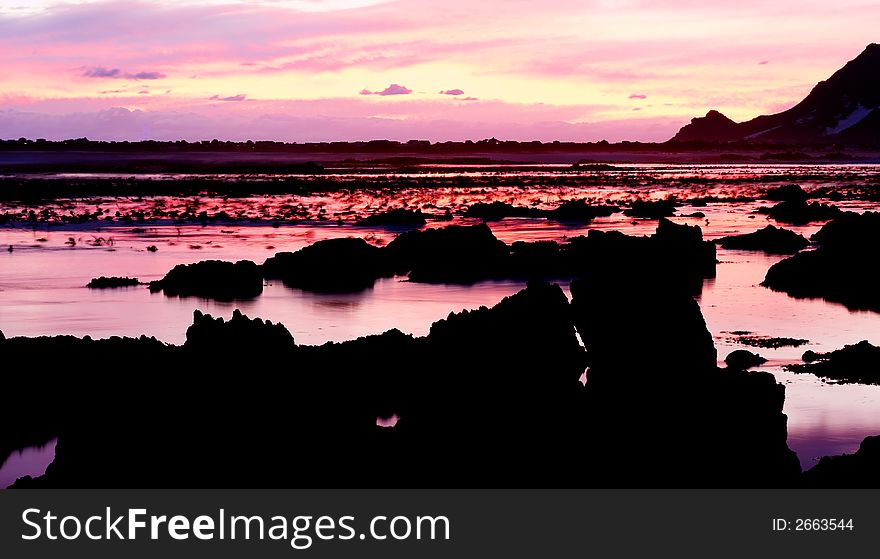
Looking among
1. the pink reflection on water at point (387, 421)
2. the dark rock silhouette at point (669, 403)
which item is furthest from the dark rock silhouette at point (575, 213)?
the dark rock silhouette at point (669, 403)

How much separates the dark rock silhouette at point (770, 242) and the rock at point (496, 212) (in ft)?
57.0

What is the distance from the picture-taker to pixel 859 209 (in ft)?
211

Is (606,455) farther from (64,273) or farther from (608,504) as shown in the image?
(64,273)

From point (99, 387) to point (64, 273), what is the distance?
19.2 m

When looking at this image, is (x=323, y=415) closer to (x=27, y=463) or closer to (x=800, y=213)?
(x=27, y=463)

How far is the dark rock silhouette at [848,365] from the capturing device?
18.9 meters

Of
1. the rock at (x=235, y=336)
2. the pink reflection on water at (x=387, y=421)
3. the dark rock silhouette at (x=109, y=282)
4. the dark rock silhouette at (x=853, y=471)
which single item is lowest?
the pink reflection on water at (x=387, y=421)

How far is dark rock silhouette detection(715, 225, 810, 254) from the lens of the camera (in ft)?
136

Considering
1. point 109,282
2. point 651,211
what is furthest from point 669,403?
point 651,211

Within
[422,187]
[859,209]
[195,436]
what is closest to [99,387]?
[195,436]

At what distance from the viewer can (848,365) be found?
1955 centimetres

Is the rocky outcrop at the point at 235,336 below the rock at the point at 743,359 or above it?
above

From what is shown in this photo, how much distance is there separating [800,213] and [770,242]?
16.1 meters

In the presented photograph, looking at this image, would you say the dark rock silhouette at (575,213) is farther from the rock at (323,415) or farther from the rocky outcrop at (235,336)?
the rocky outcrop at (235,336)
